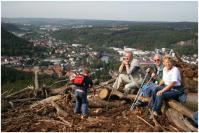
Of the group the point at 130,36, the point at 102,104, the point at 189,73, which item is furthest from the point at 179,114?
A: the point at 130,36

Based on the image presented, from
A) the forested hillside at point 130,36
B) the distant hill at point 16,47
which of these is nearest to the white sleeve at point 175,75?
the distant hill at point 16,47

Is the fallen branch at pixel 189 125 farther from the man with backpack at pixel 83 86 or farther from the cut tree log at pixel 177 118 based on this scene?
the man with backpack at pixel 83 86

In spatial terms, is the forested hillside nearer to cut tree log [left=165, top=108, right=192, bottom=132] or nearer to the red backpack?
cut tree log [left=165, top=108, right=192, bottom=132]

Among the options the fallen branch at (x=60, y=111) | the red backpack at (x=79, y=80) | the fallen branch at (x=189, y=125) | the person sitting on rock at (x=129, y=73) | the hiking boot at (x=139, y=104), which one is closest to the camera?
the fallen branch at (x=189, y=125)

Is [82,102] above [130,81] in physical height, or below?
below

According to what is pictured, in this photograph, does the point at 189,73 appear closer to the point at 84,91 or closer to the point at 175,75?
the point at 175,75

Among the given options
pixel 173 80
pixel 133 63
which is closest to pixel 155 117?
pixel 173 80

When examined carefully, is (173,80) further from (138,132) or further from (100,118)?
(100,118)
